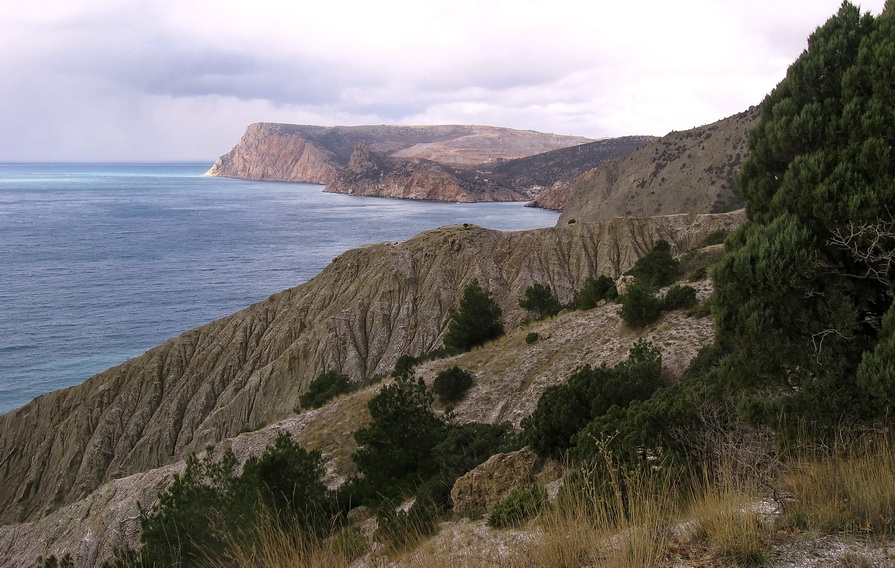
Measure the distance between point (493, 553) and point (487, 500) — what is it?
12.5 ft

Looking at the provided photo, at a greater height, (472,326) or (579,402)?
(579,402)

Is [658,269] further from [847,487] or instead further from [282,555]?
[282,555]

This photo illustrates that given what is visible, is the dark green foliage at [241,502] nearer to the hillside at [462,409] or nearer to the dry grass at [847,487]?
the hillside at [462,409]

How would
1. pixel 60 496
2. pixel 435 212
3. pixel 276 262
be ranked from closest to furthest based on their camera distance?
pixel 60 496 < pixel 276 262 < pixel 435 212

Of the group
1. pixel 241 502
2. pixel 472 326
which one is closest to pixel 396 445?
pixel 241 502

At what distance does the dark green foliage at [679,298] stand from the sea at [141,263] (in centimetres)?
4574

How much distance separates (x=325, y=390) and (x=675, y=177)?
78500 millimetres

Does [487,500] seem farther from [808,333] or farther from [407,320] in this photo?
[407,320]

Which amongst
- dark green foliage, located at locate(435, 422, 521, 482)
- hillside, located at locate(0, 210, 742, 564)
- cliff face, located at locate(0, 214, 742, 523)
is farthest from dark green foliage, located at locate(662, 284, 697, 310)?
cliff face, located at locate(0, 214, 742, 523)

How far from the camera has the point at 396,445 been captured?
15875 millimetres

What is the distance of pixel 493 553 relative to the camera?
580 cm

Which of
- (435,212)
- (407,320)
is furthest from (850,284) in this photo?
(435,212)

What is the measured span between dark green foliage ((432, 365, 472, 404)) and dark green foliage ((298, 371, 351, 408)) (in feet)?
28.2

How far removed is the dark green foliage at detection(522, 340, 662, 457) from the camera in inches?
438
